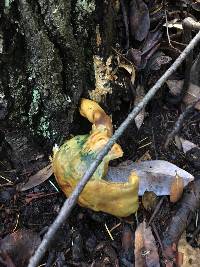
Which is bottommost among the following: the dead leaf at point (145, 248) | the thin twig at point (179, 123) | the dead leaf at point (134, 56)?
the dead leaf at point (145, 248)

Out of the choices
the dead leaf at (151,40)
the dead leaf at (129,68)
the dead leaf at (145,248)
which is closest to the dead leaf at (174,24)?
the dead leaf at (151,40)

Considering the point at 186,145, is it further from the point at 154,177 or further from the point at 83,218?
the point at 83,218

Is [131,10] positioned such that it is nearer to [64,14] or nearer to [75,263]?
[64,14]

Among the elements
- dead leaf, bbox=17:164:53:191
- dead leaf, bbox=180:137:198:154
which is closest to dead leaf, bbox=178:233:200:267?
dead leaf, bbox=180:137:198:154

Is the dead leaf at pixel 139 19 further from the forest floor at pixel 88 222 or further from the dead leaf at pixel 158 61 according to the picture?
the forest floor at pixel 88 222

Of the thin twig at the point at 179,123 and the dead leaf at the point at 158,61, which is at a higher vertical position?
the dead leaf at the point at 158,61

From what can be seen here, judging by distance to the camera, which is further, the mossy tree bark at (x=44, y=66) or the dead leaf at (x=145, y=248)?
the dead leaf at (x=145, y=248)
